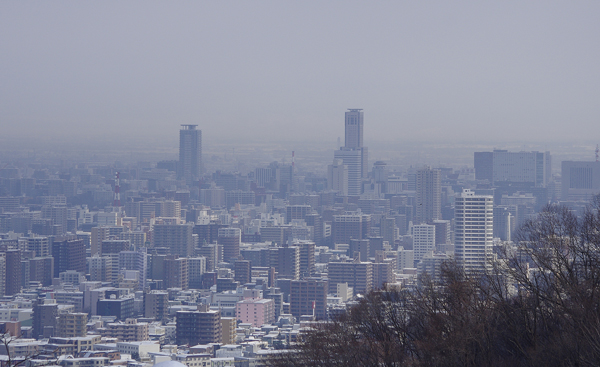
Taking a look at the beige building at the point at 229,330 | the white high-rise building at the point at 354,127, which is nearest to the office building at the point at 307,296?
the beige building at the point at 229,330

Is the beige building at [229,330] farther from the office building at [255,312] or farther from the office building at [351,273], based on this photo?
the office building at [351,273]

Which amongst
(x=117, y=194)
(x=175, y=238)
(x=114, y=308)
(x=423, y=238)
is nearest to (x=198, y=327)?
(x=114, y=308)

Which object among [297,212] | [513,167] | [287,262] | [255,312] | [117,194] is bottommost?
[255,312]

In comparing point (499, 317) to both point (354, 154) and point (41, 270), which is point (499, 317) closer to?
point (41, 270)

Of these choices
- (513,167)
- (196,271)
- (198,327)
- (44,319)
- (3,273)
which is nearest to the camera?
(198,327)

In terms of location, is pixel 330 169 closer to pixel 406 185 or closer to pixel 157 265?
pixel 406 185

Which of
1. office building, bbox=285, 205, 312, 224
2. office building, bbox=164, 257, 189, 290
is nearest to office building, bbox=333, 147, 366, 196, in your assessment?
office building, bbox=285, 205, 312, 224
